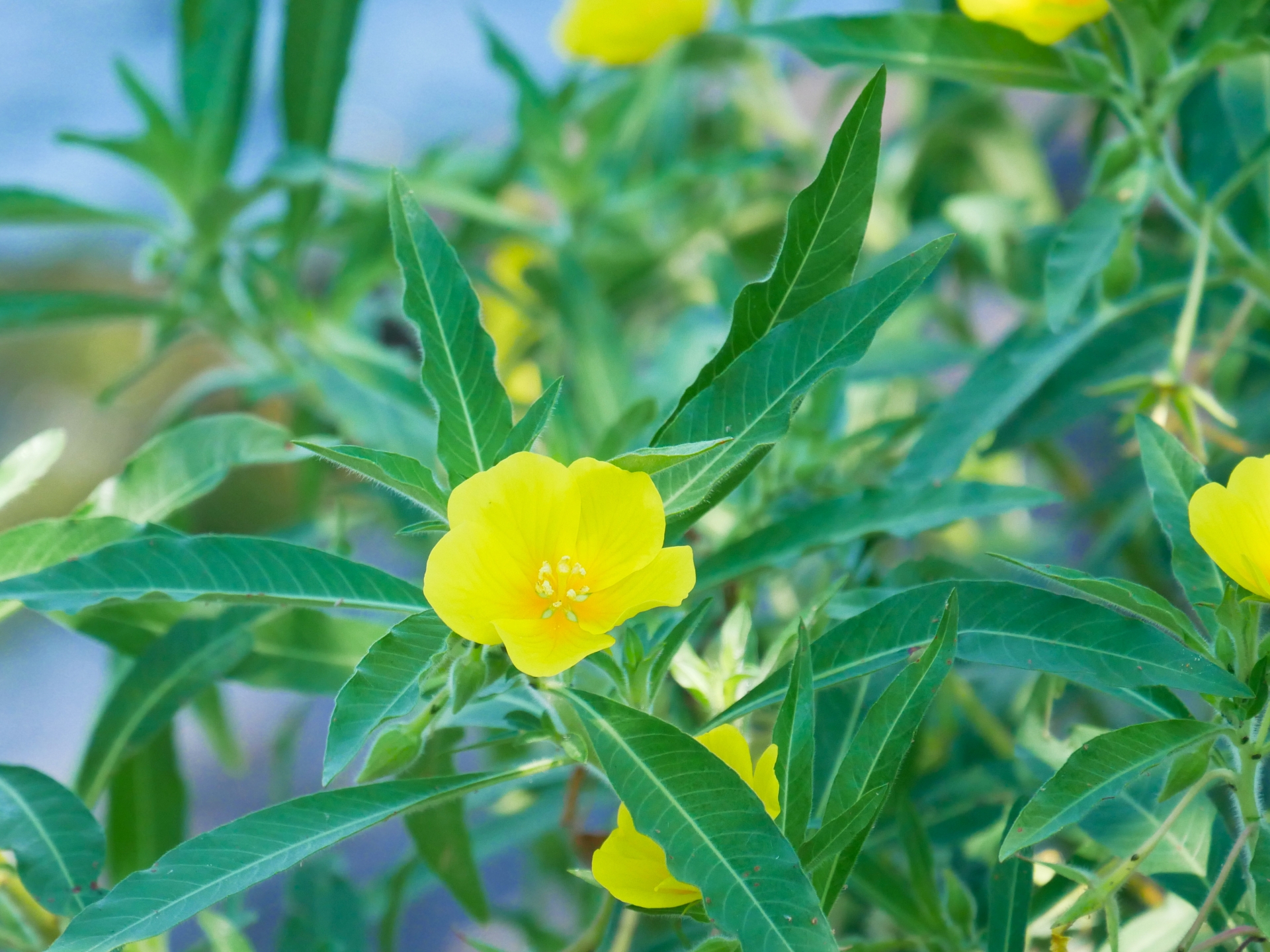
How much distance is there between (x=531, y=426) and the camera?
21.2 inches

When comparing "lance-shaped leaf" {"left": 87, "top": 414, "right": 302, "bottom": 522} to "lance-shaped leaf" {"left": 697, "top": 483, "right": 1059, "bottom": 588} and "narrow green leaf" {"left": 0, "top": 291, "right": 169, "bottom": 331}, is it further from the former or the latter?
"narrow green leaf" {"left": 0, "top": 291, "right": 169, "bottom": 331}

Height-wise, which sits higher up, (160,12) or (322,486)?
(160,12)

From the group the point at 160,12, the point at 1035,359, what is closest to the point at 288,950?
the point at 1035,359

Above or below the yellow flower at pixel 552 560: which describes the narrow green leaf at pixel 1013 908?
below

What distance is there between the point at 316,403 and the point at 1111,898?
96cm

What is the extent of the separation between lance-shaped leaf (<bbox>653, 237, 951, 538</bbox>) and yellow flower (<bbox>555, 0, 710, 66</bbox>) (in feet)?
2.64

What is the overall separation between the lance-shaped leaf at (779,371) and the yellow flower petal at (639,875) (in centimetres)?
16

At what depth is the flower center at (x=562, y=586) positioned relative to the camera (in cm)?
51

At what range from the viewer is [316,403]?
120 centimetres

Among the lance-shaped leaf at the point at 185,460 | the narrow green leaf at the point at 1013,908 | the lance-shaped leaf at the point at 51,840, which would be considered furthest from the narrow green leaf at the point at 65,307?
the narrow green leaf at the point at 1013,908

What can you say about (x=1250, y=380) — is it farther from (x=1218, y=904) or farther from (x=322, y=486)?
(x=322, y=486)

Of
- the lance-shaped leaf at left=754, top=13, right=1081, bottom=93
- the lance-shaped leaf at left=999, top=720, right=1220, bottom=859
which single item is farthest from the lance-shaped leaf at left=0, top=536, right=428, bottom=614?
the lance-shaped leaf at left=754, top=13, right=1081, bottom=93

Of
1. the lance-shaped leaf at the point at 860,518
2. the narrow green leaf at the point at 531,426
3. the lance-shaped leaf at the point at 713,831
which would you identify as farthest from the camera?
the lance-shaped leaf at the point at 860,518

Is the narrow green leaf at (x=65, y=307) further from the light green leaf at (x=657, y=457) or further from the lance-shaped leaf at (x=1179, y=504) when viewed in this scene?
the lance-shaped leaf at (x=1179, y=504)
